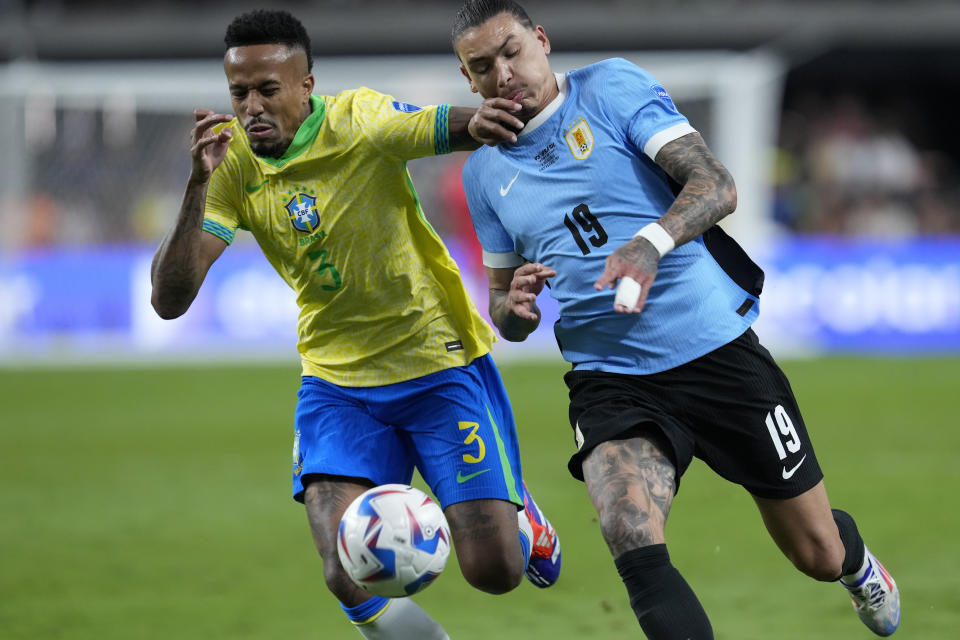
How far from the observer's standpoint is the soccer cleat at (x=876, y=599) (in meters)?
4.59

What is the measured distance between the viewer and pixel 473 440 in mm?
4691

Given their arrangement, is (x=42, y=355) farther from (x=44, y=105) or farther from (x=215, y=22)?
(x=215, y=22)

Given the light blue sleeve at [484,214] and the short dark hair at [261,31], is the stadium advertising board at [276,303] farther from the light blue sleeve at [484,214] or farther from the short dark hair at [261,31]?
the short dark hair at [261,31]

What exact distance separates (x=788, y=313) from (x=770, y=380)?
11.1m

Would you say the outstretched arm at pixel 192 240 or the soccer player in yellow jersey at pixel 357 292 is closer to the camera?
the outstretched arm at pixel 192 240

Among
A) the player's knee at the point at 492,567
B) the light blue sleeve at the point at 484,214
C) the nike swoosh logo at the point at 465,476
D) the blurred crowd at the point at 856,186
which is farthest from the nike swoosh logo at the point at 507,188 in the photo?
the blurred crowd at the point at 856,186

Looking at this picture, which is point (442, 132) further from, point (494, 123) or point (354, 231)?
point (354, 231)

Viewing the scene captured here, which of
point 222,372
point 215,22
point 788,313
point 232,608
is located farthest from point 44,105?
point 232,608

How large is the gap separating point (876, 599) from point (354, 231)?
2391mm

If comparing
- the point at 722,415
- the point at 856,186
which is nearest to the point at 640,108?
the point at 722,415

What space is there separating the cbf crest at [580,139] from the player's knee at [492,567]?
1.48 meters

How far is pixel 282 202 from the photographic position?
4.51 metres

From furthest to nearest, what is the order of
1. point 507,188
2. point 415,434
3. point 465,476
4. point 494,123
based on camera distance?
point 415,434
point 465,476
point 507,188
point 494,123

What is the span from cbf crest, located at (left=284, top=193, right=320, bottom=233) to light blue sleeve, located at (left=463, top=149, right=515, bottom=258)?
0.56 metres
